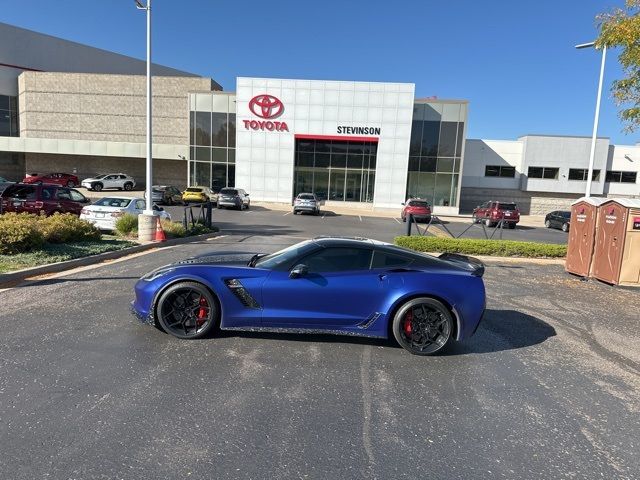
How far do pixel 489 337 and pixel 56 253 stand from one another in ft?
28.9

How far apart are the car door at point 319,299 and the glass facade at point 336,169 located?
3406 centimetres

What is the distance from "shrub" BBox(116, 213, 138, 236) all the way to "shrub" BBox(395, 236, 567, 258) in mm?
8845

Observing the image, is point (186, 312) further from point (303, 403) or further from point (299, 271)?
point (303, 403)

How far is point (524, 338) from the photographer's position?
18.8 ft

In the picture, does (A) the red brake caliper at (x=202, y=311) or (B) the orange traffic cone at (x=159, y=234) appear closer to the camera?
(A) the red brake caliper at (x=202, y=311)

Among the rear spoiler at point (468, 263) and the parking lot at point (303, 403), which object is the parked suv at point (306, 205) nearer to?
the parking lot at point (303, 403)

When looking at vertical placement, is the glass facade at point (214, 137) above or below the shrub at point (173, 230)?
above

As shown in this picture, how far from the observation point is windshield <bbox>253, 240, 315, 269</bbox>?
5.03m

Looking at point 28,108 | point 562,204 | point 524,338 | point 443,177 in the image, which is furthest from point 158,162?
point 524,338

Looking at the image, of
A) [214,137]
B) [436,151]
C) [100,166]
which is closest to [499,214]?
[436,151]

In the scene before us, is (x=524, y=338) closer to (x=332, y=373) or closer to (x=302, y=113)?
(x=332, y=373)

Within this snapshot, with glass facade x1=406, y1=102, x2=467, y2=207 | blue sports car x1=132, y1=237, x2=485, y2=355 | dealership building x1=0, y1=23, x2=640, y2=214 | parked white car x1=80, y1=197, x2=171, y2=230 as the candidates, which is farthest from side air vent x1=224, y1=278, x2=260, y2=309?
glass facade x1=406, y1=102, x2=467, y2=207

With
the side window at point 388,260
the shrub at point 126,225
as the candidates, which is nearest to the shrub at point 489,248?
the side window at point 388,260

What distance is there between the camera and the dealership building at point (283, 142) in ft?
122
